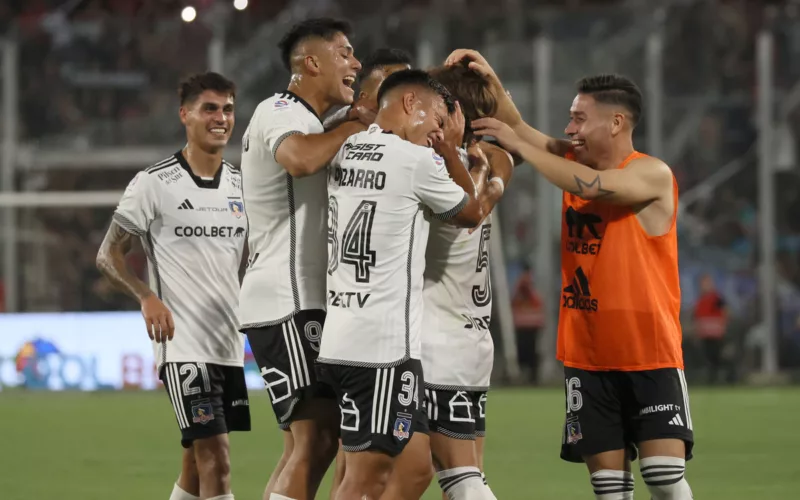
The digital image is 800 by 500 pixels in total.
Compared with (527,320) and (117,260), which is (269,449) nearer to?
(117,260)

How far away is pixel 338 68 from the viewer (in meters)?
5.90

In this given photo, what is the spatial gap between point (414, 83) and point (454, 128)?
28 cm

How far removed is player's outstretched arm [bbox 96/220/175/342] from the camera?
665cm

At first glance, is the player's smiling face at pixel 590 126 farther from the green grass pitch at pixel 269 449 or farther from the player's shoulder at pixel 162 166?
the green grass pitch at pixel 269 449

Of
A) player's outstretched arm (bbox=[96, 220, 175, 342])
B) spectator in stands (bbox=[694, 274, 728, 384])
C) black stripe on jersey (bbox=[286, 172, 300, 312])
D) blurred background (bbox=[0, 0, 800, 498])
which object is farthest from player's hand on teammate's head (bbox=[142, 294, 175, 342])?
spectator in stands (bbox=[694, 274, 728, 384])

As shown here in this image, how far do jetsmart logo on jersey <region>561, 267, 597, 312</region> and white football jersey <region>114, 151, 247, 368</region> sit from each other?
2.06m

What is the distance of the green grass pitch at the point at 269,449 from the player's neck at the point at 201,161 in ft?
8.42

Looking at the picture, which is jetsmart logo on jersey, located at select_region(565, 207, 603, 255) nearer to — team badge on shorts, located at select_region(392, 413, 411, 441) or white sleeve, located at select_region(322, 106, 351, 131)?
white sleeve, located at select_region(322, 106, 351, 131)

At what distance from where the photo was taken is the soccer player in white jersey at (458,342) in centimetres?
568

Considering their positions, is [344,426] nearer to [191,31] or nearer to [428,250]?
[428,250]

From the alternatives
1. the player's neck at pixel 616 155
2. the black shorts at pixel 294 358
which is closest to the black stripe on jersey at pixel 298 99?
the black shorts at pixel 294 358

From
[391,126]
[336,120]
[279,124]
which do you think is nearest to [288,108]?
[279,124]

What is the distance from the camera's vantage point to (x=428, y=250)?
5.80 metres

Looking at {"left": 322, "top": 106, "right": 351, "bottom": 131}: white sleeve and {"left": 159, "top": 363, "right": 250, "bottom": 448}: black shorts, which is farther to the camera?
{"left": 159, "top": 363, "right": 250, "bottom": 448}: black shorts
